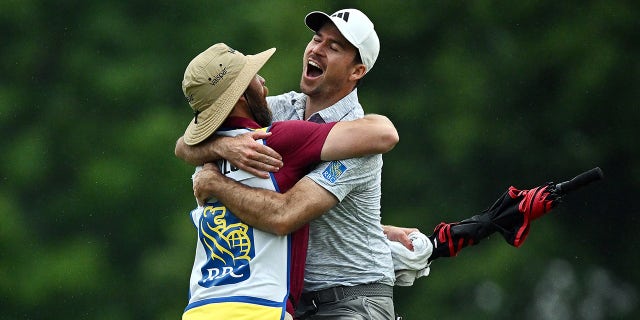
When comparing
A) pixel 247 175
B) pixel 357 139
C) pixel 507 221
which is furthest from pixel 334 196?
pixel 507 221

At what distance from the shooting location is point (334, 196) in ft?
18.3

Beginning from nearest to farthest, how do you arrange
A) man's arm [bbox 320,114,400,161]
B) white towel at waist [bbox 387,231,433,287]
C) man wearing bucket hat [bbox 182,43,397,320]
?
1. man wearing bucket hat [bbox 182,43,397,320]
2. man's arm [bbox 320,114,400,161]
3. white towel at waist [bbox 387,231,433,287]

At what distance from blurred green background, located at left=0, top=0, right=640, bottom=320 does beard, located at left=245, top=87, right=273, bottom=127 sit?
7.33 m

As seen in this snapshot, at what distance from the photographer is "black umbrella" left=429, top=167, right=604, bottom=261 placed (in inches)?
244

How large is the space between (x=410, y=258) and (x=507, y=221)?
50cm

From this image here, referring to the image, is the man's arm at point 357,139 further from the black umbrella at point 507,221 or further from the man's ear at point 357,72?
the black umbrella at point 507,221

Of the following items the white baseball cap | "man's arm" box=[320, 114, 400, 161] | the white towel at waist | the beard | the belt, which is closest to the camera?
"man's arm" box=[320, 114, 400, 161]

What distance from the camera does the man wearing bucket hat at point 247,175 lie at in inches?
214

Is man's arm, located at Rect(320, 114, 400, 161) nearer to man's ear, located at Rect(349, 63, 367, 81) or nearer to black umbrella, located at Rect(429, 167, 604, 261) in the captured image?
man's ear, located at Rect(349, 63, 367, 81)

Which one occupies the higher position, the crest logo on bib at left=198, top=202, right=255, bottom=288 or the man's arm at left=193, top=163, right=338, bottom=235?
the man's arm at left=193, top=163, right=338, bottom=235

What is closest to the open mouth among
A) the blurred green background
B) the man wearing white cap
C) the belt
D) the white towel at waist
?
the man wearing white cap

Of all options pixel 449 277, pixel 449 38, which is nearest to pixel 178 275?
pixel 449 277

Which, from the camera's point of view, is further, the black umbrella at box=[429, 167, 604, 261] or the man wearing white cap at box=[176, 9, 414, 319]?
the black umbrella at box=[429, 167, 604, 261]

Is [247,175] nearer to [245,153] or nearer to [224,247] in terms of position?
[245,153]
